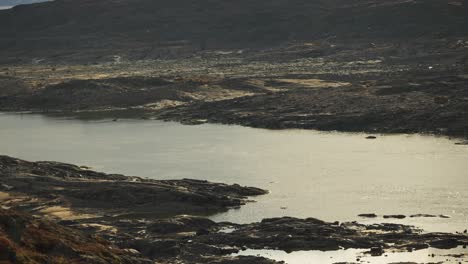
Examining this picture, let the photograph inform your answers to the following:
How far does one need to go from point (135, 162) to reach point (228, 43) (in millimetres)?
82472

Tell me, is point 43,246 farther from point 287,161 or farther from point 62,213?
point 287,161

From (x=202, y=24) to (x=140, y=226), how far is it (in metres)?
110

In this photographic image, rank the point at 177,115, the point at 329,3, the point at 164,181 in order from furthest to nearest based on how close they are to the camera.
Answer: the point at 329,3 → the point at 177,115 → the point at 164,181

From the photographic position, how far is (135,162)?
53750 mm

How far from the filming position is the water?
130 feet

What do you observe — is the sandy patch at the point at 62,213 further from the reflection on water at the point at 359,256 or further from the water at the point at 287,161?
the reflection on water at the point at 359,256

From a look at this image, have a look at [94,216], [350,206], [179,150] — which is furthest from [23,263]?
[179,150]

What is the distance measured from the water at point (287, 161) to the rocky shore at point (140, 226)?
2003mm

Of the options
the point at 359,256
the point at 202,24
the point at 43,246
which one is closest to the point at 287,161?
the point at 359,256

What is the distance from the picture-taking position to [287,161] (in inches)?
2084

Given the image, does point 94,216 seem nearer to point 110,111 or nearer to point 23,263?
point 23,263

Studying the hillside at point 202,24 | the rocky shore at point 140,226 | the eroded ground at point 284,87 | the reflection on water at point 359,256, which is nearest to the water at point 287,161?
the rocky shore at point 140,226

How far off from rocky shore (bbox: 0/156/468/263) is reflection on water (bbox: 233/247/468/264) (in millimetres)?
423

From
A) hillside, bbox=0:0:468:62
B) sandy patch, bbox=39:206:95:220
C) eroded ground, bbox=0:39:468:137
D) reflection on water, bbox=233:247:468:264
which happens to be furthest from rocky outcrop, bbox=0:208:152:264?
hillside, bbox=0:0:468:62
